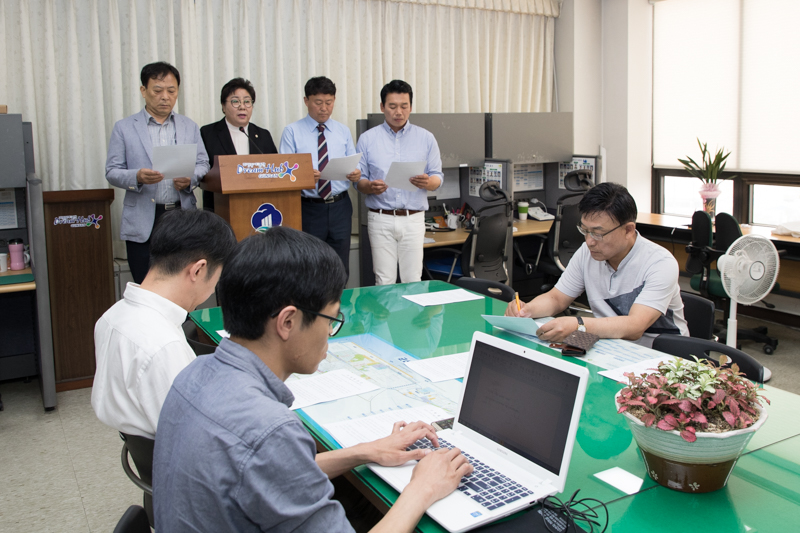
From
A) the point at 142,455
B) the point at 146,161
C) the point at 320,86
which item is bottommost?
the point at 142,455

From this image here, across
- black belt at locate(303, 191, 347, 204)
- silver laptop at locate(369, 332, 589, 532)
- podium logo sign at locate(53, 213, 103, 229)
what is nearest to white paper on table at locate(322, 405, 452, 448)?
silver laptop at locate(369, 332, 589, 532)

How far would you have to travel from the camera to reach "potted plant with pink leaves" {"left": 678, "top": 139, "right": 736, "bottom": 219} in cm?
538

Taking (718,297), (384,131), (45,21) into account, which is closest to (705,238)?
(718,297)

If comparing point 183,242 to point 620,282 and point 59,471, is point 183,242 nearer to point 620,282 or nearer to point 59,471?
point 620,282

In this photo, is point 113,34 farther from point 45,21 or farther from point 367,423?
point 367,423

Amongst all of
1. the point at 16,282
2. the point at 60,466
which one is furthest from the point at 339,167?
the point at 60,466

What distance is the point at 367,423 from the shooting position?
1702 mm

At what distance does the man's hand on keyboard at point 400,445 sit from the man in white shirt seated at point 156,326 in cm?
54

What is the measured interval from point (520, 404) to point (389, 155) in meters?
3.47

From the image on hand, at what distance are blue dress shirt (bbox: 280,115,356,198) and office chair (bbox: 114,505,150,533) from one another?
3290mm

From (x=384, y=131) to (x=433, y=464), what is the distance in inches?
143

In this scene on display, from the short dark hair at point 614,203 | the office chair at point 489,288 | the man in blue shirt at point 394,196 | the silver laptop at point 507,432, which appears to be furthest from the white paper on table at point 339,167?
the silver laptop at point 507,432

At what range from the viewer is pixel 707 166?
5516mm

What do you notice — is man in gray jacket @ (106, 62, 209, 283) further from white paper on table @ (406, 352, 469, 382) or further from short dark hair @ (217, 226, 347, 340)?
short dark hair @ (217, 226, 347, 340)
